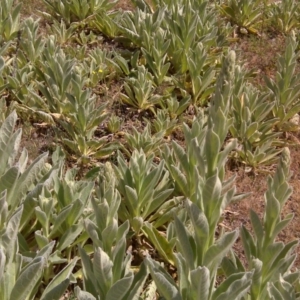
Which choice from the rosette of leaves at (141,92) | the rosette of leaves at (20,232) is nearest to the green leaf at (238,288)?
the rosette of leaves at (20,232)

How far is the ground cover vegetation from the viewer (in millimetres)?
2402

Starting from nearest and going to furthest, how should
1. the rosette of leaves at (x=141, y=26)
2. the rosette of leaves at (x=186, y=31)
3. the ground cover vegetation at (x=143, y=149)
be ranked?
the ground cover vegetation at (x=143, y=149)
the rosette of leaves at (x=186, y=31)
the rosette of leaves at (x=141, y=26)

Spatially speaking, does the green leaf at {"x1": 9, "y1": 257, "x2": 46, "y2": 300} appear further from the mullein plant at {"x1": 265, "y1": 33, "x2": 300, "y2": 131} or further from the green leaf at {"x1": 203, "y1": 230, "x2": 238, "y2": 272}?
the mullein plant at {"x1": 265, "y1": 33, "x2": 300, "y2": 131}

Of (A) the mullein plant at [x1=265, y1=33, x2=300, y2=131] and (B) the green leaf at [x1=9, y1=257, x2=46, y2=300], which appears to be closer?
(B) the green leaf at [x1=9, y1=257, x2=46, y2=300]

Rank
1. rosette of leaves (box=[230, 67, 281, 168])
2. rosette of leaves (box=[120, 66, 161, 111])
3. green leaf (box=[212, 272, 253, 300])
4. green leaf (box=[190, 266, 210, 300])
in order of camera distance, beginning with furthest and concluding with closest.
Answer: rosette of leaves (box=[120, 66, 161, 111]) < rosette of leaves (box=[230, 67, 281, 168]) < green leaf (box=[212, 272, 253, 300]) < green leaf (box=[190, 266, 210, 300])

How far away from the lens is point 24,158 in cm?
318

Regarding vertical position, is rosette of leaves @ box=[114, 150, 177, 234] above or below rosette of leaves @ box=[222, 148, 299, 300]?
below

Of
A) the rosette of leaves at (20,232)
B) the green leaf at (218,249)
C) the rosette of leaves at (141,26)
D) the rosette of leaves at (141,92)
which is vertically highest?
the green leaf at (218,249)

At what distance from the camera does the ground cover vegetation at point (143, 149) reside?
7.88 feet

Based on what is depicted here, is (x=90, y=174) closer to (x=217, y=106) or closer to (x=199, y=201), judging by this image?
(x=199, y=201)

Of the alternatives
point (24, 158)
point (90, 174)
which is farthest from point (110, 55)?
point (24, 158)

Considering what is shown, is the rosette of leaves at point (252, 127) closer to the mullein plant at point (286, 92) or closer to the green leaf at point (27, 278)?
the mullein plant at point (286, 92)

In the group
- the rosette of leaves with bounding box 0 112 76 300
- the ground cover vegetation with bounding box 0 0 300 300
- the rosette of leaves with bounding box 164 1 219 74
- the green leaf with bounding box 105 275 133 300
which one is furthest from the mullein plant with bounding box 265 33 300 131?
the green leaf with bounding box 105 275 133 300

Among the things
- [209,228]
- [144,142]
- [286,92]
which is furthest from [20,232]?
[286,92]
